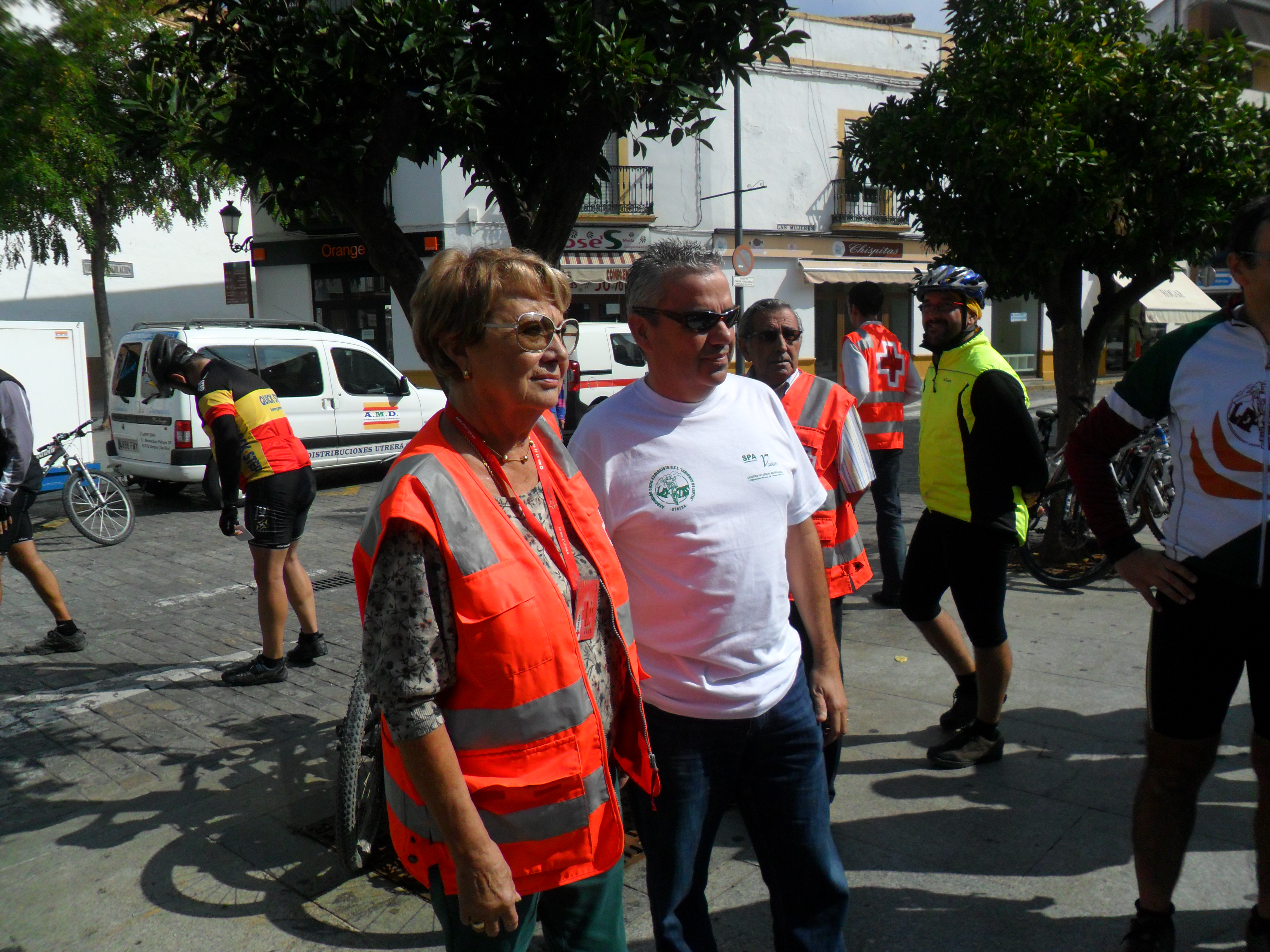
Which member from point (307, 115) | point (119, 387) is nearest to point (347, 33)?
point (307, 115)

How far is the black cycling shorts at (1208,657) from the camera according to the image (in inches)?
97.3

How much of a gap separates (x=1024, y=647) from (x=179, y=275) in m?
28.7

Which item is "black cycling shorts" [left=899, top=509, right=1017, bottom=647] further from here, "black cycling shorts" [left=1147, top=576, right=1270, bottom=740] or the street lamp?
the street lamp

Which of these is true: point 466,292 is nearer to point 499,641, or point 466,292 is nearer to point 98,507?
point 499,641

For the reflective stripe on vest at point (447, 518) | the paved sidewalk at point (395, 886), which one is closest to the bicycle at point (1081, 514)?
the paved sidewalk at point (395, 886)

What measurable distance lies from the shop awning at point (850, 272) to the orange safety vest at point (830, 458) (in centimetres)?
2341

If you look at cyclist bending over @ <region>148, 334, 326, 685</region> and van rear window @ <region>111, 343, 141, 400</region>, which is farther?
van rear window @ <region>111, 343, 141, 400</region>

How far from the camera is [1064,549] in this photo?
7.04 m

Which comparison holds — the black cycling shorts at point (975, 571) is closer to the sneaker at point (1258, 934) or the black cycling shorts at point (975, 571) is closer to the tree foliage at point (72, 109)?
the sneaker at point (1258, 934)

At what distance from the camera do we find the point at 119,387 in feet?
37.9

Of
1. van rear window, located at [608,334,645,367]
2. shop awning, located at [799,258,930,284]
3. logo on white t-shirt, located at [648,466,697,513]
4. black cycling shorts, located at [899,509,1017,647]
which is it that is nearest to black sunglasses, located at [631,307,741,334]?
logo on white t-shirt, located at [648,466,697,513]

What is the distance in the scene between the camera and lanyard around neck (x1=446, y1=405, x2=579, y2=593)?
1.88 m

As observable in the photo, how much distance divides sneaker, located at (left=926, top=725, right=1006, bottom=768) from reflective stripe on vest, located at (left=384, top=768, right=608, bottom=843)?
2446mm

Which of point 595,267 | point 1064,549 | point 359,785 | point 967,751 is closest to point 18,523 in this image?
point 359,785
